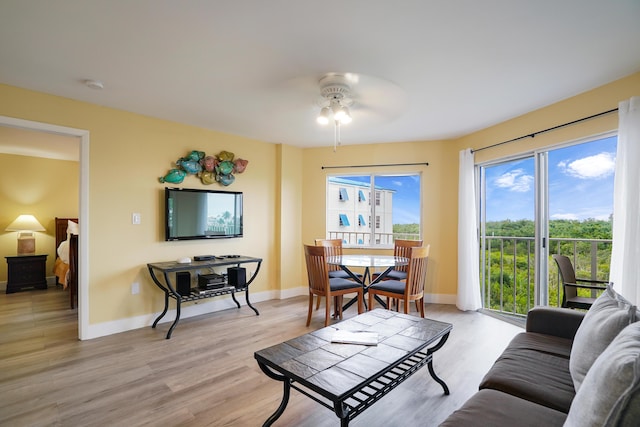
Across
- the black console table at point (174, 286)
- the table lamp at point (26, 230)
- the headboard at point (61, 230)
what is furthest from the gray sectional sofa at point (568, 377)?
the table lamp at point (26, 230)

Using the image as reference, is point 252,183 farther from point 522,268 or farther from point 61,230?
point 61,230

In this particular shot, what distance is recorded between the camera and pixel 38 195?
5699 mm

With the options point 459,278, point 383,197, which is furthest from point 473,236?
point 383,197

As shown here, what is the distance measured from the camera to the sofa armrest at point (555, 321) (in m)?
1.94

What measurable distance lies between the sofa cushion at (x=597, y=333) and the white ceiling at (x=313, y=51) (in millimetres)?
1630

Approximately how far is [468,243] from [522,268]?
68cm

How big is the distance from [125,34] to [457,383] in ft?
10.9

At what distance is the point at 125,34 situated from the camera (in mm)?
2020

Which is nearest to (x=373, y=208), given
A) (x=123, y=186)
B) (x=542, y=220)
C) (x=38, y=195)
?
(x=542, y=220)

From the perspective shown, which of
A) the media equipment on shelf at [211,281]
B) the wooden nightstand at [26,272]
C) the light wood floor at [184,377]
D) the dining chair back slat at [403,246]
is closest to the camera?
the light wood floor at [184,377]

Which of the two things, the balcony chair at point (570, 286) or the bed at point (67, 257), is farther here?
the bed at point (67, 257)

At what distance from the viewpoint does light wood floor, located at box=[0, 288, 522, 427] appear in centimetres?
192

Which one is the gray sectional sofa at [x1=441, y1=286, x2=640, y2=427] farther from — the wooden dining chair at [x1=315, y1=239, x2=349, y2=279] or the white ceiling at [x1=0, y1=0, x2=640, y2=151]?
the wooden dining chair at [x1=315, y1=239, x2=349, y2=279]

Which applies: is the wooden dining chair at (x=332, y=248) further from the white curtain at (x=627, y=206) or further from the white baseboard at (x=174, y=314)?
the white curtain at (x=627, y=206)
